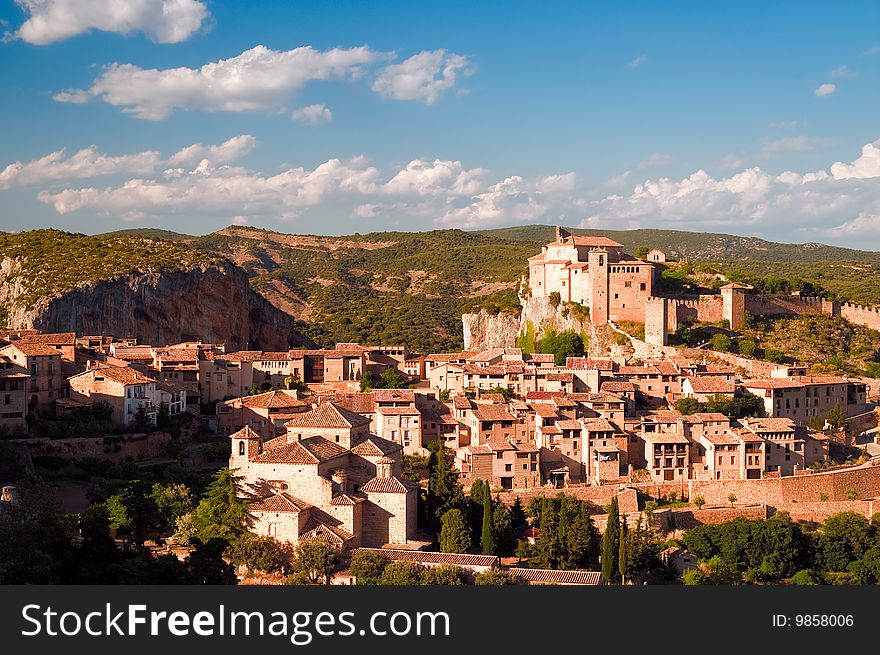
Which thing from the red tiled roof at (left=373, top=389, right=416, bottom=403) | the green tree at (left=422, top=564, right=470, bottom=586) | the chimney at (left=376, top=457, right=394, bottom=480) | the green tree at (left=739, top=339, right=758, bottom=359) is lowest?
the green tree at (left=422, top=564, right=470, bottom=586)

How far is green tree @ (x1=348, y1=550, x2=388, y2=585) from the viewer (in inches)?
869

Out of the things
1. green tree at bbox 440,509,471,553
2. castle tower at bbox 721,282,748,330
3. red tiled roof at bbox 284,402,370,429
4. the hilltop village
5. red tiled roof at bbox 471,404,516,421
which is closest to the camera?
the hilltop village

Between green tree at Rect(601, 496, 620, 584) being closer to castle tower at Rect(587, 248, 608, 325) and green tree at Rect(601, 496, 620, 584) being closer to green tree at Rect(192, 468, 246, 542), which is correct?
green tree at Rect(192, 468, 246, 542)

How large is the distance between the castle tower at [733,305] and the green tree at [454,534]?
87.7ft

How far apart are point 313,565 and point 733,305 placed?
31.4 m

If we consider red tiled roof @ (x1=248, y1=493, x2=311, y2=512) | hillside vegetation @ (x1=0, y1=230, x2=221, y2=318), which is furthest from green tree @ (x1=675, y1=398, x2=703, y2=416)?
hillside vegetation @ (x1=0, y1=230, x2=221, y2=318)

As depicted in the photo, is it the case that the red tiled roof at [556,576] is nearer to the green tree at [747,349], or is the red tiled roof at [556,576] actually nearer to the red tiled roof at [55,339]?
the red tiled roof at [55,339]

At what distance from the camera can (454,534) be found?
2528 cm

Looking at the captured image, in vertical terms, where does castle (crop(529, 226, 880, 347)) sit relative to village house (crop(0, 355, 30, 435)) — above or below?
above

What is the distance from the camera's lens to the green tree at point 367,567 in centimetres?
2206

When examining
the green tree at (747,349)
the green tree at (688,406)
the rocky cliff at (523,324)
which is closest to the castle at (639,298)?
the rocky cliff at (523,324)

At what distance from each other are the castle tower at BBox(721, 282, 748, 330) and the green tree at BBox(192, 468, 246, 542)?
1181 inches

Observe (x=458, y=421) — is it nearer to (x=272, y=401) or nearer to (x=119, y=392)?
(x=272, y=401)

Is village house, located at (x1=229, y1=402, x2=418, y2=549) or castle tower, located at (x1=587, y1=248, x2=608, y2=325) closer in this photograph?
village house, located at (x1=229, y1=402, x2=418, y2=549)
